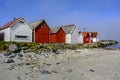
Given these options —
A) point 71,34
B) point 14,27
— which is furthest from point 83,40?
point 14,27

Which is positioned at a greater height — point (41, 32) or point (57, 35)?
point (41, 32)

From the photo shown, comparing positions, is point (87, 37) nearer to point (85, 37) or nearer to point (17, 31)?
point (85, 37)

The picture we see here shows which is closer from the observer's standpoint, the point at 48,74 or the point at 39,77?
the point at 39,77

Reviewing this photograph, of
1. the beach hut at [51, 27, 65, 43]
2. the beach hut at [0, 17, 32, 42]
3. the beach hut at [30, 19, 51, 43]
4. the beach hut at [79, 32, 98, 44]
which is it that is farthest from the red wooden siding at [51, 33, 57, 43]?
the beach hut at [79, 32, 98, 44]

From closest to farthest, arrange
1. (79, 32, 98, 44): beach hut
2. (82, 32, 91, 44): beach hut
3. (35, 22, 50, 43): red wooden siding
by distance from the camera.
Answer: (35, 22, 50, 43): red wooden siding, (79, 32, 98, 44): beach hut, (82, 32, 91, 44): beach hut

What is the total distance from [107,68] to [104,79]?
3.58 metres

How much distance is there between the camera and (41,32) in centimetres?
3884

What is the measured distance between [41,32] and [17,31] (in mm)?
5762

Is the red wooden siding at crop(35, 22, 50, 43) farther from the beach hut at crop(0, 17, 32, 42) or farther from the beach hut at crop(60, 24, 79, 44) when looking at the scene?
the beach hut at crop(60, 24, 79, 44)

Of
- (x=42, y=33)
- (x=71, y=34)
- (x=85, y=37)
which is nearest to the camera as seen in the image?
(x=42, y=33)

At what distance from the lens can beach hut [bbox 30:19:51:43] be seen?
125 feet

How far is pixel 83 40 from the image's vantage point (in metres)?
59.7

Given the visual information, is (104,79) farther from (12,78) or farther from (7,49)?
(7,49)

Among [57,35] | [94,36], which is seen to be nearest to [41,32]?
[57,35]
